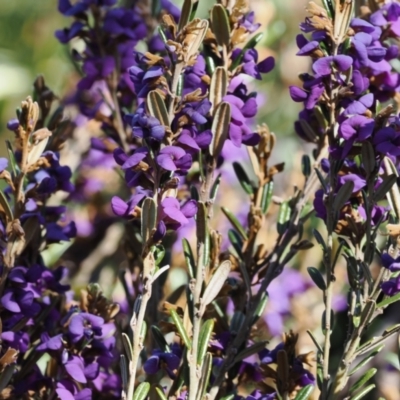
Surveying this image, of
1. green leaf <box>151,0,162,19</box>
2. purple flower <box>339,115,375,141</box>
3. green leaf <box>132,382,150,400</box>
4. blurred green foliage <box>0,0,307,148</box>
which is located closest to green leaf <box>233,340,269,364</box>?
green leaf <box>132,382,150,400</box>

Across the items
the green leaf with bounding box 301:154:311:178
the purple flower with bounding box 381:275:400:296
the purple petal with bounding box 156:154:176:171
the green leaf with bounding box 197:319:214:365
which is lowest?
the purple flower with bounding box 381:275:400:296

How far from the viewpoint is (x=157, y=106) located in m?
0.59

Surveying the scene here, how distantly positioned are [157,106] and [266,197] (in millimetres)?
253

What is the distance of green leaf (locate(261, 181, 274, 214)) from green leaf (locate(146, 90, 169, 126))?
242mm

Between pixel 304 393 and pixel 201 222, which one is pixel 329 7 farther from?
pixel 304 393

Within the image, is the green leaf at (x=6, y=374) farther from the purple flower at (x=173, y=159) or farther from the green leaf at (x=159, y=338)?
the purple flower at (x=173, y=159)

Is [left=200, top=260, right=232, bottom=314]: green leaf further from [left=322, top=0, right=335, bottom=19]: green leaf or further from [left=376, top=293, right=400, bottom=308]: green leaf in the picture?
[left=322, top=0, right=335, bottom=19]: green leaf

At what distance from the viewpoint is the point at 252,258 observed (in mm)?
776

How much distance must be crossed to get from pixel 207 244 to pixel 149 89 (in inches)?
5.7

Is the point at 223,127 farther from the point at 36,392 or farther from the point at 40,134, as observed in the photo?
the point at 36,392

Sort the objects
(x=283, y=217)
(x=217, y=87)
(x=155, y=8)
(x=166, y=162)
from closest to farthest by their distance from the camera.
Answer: (x=166, y=162) < (x=217, y=87) < (x=283, y=217) < (x=155, y=8)

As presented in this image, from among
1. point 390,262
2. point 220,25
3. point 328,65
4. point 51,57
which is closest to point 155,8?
point 220,25

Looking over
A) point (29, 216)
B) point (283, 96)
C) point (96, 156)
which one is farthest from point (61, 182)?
point (283, 96)

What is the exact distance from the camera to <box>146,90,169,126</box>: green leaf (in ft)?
1.94
